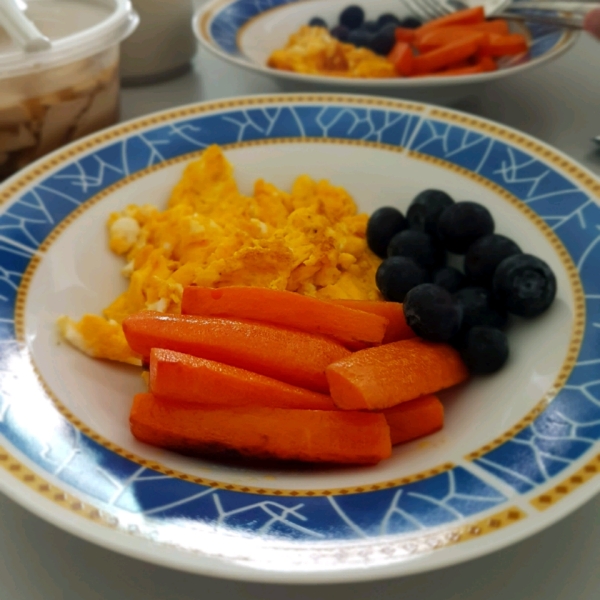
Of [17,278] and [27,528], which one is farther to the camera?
[17,278]

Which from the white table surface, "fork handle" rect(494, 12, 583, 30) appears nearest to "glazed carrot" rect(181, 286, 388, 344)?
the white table surface

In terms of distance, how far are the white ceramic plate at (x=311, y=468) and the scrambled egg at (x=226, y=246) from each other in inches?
1.9

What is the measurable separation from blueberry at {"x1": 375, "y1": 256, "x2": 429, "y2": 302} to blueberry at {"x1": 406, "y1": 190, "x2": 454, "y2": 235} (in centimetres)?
14

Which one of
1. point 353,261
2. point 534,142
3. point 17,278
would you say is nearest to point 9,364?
point 17,278

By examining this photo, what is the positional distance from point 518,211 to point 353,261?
1.11ft

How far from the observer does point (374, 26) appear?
2264mm

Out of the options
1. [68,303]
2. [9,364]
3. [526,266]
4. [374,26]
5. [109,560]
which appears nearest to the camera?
[109,560]

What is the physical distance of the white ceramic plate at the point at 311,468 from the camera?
0.72 metres

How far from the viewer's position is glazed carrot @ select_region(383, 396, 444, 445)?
994 millimetres

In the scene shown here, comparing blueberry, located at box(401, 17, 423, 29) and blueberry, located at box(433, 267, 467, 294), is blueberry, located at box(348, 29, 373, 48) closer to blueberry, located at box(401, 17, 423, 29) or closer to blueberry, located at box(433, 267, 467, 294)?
blueberry, located at box(401, 17, 423, 29)

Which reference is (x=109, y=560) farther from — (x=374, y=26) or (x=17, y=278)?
(x=374, y=26)

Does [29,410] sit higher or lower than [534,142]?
lower

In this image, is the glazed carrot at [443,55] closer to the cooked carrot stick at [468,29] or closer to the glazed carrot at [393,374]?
the cooked carrot stick at [468,29]

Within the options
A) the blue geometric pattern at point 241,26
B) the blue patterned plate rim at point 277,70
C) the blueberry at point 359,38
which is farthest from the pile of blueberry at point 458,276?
the blueberry at point 359,38
